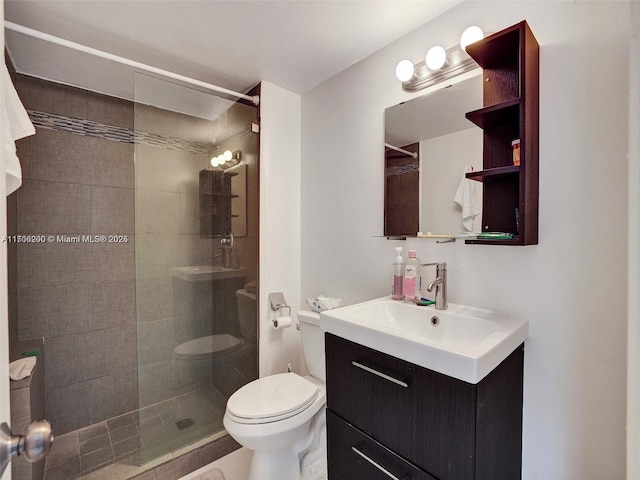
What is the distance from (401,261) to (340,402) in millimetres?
662

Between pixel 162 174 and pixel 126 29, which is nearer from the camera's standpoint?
pixel 126 29

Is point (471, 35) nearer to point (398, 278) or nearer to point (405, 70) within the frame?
point (405, 70)

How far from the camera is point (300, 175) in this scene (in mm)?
2160

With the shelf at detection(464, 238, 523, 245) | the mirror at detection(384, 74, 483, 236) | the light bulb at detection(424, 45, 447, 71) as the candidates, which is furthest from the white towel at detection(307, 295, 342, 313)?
the light bulb at detection(424, 45, 447, 71)

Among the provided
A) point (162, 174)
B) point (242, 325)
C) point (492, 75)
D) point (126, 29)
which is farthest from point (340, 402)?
point (126, 29)

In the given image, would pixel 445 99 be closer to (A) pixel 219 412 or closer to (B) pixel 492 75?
(B) pixel 492 75

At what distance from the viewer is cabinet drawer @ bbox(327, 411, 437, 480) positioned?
960 millimetres

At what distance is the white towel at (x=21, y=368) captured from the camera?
1.36m

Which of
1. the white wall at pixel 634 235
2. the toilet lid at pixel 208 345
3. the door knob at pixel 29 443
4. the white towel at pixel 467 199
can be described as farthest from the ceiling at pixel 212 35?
the toilet lid at pixel 208 345

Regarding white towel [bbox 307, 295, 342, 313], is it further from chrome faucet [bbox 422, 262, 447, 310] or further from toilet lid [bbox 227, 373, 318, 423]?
chrome faucet [bbox 422, 262, 447, 310]

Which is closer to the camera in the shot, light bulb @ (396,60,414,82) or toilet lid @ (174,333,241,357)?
light bulb @ (396,60,414,82)

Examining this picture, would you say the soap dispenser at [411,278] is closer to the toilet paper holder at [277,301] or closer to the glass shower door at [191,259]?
the toilet paper holder at [277,301]

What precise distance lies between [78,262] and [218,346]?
1.03 meters

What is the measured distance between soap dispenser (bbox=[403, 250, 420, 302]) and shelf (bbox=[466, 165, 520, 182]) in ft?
1.35
